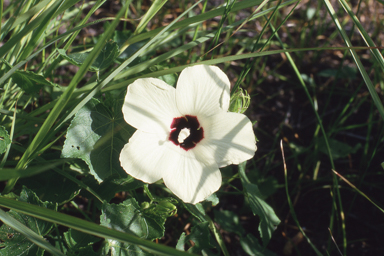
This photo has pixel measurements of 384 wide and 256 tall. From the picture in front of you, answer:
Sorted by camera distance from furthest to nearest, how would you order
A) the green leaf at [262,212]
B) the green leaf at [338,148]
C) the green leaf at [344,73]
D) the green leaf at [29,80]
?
the green leaf at [344,73]
the green leaf at [338,148]
the green leaf at [262,212]
the green leaf at [29,80]

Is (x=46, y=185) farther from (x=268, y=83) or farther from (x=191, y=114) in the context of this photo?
(x=268, y=83)

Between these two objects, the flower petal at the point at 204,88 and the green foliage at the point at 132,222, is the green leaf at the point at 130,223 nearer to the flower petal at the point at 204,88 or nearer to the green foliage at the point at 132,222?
the green foliage at the point at 132,222

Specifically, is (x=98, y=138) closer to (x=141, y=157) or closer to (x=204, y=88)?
(x=141, y=157)

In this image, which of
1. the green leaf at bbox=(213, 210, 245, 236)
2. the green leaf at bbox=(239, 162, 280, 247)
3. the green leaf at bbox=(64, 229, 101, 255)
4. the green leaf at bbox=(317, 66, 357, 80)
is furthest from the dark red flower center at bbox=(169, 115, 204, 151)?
the green leaf at bbox=(317, 66, 357, 80)

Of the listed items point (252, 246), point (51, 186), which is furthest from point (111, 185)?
point (252, 246)

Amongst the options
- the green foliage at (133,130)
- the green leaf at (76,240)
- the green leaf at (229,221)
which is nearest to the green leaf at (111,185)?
the green foliage at (133,130)

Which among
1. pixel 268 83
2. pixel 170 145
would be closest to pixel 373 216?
pixel 268 83
